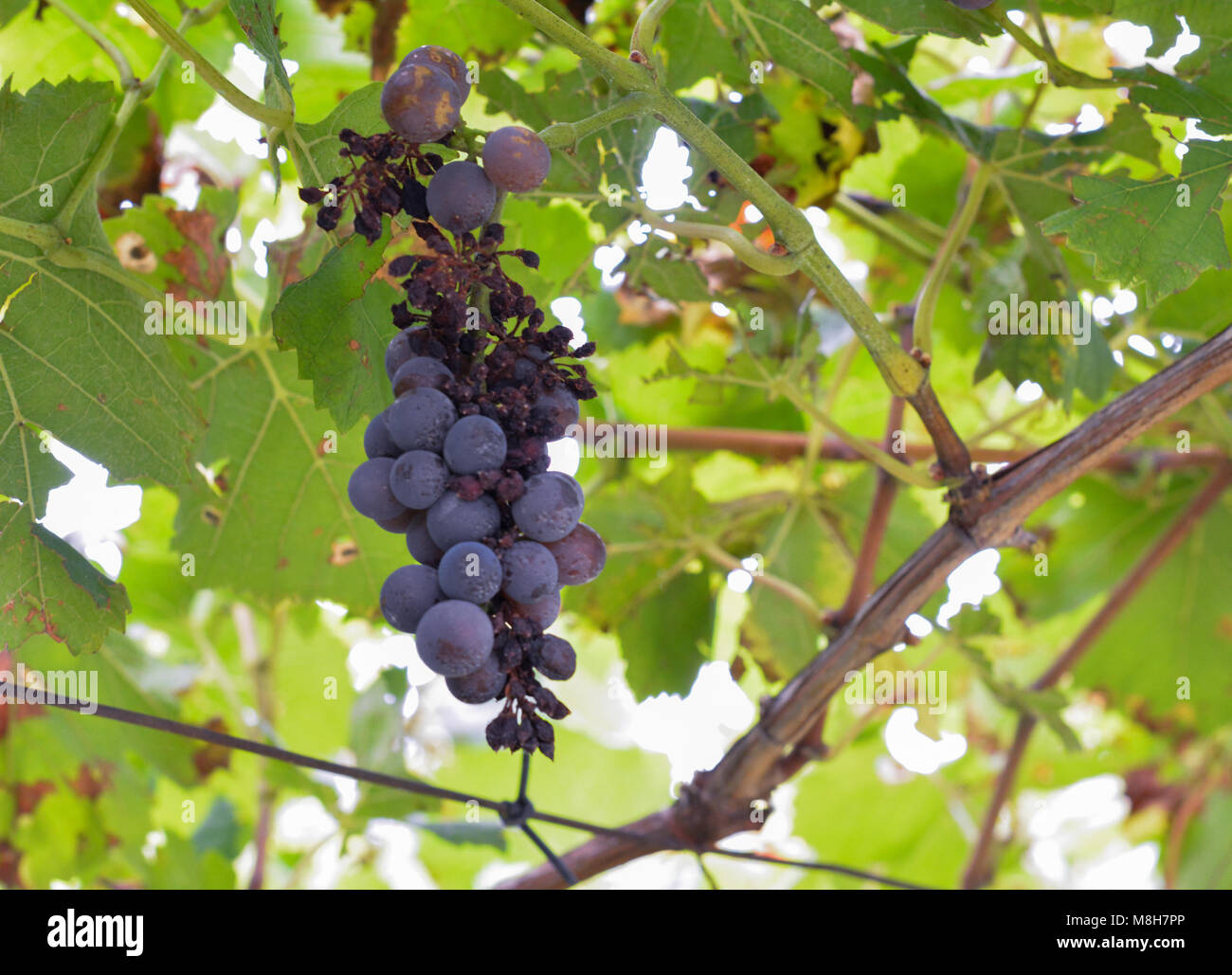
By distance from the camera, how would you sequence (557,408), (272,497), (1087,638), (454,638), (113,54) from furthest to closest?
1. (1087,638)
2. (272,497)
3. (113,54)
4. (557,408)
5. (454,638)

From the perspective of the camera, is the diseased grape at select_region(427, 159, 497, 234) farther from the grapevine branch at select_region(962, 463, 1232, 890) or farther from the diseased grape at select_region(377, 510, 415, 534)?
the grapevine branch at select_region(962, 463, 1232, 890)

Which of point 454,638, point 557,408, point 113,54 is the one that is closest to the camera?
point 454,638

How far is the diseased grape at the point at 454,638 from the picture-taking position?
0.70m

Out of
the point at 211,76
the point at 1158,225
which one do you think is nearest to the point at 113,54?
the point at 211,76

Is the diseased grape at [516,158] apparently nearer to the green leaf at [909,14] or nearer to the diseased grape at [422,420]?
the diseased grape at [422,420]

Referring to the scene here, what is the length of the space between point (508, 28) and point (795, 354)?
1.88 ft

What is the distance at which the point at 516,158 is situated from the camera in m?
0.73

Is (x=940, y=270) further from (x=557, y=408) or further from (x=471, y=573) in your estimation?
(x=471, y=573)

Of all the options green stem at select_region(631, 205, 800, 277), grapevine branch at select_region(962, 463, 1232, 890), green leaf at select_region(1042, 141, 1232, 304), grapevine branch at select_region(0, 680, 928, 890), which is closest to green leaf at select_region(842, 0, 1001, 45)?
green leaf at select_region(1042, 141, 1232, 304)

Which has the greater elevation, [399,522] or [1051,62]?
[1051,62]

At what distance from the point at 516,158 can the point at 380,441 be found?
246 mm

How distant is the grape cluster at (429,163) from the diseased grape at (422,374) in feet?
0.32

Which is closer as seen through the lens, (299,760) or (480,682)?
(480,682)
